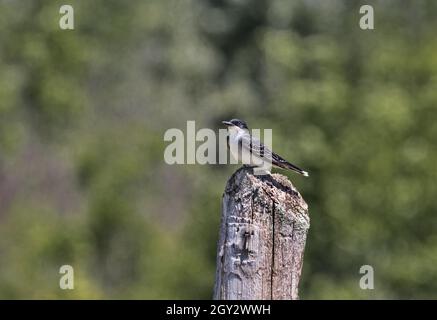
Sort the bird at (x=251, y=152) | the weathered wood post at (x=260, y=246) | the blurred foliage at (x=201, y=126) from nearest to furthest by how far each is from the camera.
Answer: the weathered wood post at (x=260, y=246) < the bird at (x=251, y=152) < the blurred foliage at (x=201, y=126)

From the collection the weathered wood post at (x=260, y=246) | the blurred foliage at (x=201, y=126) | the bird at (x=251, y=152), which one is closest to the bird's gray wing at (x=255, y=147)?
the bird at (x=251, y=152)

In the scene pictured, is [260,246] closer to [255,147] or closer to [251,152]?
[251,152]

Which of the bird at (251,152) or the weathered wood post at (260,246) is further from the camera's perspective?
the bird at (251,152)

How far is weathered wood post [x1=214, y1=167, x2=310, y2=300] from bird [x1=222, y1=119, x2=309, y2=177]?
1.76m

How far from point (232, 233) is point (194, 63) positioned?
103ft

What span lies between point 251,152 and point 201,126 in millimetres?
26732

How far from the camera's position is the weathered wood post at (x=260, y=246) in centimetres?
659

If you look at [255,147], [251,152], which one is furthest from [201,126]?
[251,152]

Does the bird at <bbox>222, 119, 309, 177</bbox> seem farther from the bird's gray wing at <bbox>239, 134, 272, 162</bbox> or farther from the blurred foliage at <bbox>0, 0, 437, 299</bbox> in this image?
the blurred foliage at <bbox>0, 0, 437, 299</bbox>

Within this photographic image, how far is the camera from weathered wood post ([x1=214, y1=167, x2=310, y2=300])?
6586mm

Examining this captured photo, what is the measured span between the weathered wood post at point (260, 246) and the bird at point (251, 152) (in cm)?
176

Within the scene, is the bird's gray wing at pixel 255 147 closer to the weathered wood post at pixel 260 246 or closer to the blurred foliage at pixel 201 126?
the weathered wood post at pixel 260 246

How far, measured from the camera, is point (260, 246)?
6625mm

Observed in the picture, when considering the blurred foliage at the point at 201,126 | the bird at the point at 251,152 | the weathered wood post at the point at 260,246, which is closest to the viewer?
the weathered wood post at the point at 260,246
